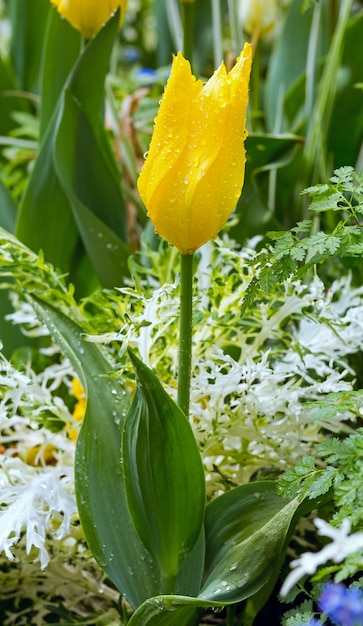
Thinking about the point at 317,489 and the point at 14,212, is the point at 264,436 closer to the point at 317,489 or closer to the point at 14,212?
the point at 317,489

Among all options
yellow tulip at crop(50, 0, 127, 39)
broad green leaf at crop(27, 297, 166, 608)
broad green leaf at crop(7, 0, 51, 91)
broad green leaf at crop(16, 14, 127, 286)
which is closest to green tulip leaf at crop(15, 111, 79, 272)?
broad green leaf at crop(16, 14, 127, 286)

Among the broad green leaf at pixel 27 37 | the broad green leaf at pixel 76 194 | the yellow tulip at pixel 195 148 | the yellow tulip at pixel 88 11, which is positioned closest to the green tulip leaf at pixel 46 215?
the broad green leaf at pixel 76 194

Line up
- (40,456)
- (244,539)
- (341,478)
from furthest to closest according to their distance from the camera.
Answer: (40,456), (244,539), (341,478)

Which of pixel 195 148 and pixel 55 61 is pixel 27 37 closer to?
pixel 55 61

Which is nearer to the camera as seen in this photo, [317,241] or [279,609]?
[317,241]

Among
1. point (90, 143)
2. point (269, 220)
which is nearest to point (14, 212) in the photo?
point (90, 143)

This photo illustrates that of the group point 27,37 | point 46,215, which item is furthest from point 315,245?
point 27,37
